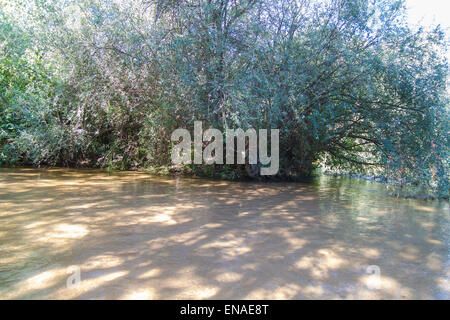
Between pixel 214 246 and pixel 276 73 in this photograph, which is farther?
pixel 276 73

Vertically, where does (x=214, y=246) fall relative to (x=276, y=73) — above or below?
below

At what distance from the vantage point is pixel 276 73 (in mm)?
7934

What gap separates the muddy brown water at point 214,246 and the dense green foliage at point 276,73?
190 centimetres

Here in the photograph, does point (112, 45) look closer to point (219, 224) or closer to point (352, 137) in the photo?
point (219, 224)

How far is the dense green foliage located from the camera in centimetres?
764

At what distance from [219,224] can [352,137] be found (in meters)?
5.75

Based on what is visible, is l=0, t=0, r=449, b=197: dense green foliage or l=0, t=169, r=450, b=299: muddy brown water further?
l=0, t=0, r=449, b=197: dense green foliage

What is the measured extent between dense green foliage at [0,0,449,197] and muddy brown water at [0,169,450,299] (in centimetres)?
190

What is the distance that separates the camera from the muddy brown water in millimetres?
2859

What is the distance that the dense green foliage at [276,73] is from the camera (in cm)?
764

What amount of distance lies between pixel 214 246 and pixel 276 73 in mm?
5163

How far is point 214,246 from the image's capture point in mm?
3934

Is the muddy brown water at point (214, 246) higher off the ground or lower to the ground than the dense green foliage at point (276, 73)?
lower

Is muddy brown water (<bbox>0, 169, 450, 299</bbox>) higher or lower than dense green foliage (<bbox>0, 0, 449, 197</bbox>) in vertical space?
lower
